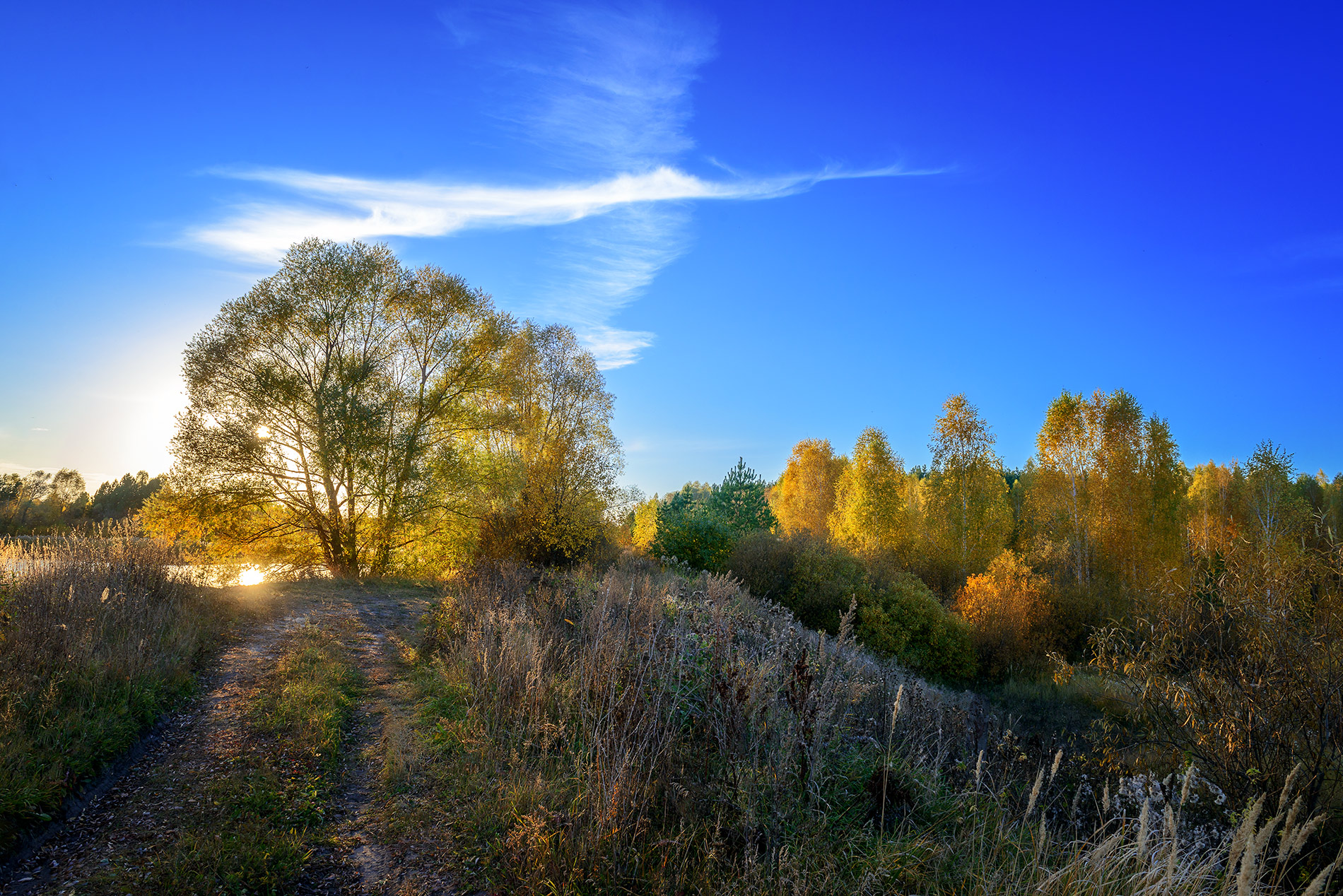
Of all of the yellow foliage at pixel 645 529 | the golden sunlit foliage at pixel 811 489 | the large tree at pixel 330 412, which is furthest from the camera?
the golden sunlit foliage at pixel 811 489

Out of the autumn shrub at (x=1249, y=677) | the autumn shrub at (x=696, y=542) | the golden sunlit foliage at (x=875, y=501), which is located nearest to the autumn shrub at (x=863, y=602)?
the autumn shrub at (x=696, y=542)

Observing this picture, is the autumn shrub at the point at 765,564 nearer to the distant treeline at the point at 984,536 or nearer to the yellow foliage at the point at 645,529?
the distant treeline at the point at 984,536

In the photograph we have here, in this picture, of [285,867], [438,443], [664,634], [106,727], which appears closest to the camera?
[285,867]

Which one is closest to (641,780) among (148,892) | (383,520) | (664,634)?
(664,634)

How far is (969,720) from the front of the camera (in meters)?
9.62

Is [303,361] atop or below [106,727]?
atop

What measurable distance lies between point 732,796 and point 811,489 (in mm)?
46720

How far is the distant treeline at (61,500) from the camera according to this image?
109 feet

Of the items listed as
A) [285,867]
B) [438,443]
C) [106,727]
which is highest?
[438,443]

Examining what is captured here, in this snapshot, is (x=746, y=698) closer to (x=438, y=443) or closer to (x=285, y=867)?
(x=285, y=867)

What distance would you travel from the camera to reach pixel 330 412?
1792 centimetres

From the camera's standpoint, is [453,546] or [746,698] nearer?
[746,698]

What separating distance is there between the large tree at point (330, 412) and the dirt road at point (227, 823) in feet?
38.0

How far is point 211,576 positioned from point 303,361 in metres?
6.52
